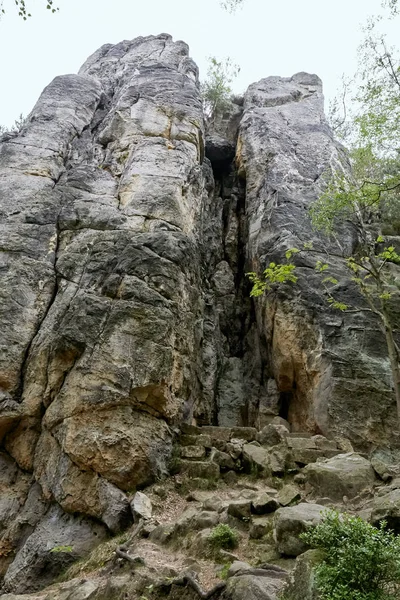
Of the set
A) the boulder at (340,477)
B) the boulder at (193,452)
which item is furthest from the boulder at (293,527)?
the boulder at (193,452)

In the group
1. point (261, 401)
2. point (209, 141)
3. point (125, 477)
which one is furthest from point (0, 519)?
point (209, 141)

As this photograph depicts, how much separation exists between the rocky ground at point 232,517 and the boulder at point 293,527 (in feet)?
0.05

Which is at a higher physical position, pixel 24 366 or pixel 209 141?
pixel 209 141

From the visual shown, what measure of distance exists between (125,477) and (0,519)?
2.78 meters

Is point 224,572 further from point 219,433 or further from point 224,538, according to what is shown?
point 219,433

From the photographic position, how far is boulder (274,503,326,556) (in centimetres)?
620

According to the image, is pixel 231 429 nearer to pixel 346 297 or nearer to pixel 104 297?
pixel 104 297

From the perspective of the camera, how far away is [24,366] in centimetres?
1142

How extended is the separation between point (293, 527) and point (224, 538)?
52.4 inches

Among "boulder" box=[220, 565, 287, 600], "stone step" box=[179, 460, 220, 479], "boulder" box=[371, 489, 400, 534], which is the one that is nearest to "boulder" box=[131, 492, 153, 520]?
"stone step" box=[179, 460, 220, 479]

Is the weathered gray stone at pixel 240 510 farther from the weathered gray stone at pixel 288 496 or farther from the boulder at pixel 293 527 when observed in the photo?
the boulder at pixel 293 527

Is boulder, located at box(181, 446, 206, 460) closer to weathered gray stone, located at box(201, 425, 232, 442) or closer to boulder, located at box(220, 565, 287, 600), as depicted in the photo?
weathered gray stone, located at box(201, 425, 232, 442)

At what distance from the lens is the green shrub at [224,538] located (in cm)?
712

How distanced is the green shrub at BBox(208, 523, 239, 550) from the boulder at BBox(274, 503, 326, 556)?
2.74 ft
